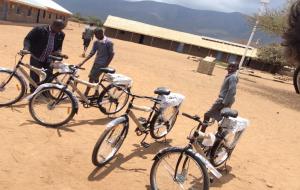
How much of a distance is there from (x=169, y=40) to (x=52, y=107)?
161 ft

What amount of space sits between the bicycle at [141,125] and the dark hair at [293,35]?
15.0 ft

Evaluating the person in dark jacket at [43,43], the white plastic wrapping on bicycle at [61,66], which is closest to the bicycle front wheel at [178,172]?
the white plastic wrapping on bicycle at [61,66]

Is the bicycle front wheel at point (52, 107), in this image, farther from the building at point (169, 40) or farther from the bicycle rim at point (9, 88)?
the building at point (169, 40)

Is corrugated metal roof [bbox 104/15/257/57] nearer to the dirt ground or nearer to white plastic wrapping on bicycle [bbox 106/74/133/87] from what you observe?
the dirt ground

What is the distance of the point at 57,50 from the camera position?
973 cm

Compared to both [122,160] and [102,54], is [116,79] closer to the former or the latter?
[102,54]

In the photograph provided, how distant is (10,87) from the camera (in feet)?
Answer: 27.6

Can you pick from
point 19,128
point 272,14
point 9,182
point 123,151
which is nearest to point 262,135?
point 123,151

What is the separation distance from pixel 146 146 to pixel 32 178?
2.49m

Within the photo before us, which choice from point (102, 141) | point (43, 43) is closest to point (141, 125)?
point (102, 141)

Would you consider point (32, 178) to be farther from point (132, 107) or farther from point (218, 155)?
point (218, 155)

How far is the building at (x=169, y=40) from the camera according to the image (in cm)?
5503

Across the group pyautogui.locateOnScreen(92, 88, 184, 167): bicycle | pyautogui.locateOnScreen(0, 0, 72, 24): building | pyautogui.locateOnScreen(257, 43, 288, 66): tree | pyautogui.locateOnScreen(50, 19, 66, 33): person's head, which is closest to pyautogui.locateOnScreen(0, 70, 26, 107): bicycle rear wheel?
pyautogui.locateOnScreen(50, 19, 66, 33): person's head

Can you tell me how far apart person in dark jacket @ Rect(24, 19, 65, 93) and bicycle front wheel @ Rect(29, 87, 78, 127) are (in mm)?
1545
